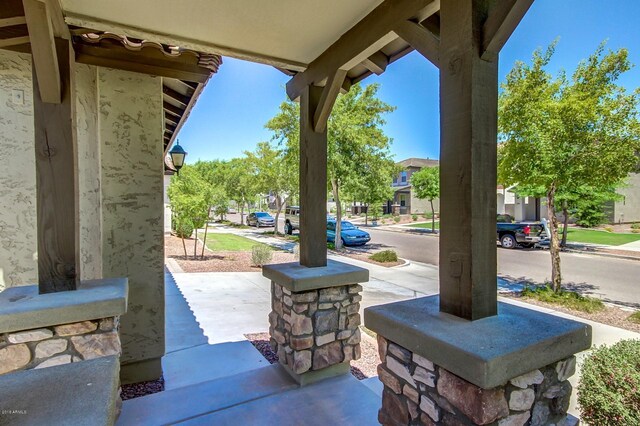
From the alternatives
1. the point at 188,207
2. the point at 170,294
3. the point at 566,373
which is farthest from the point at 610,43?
the point at 188,207

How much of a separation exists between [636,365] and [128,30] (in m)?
4.80

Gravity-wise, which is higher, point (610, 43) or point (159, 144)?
point (610, 43)

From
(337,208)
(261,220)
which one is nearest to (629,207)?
(337,208)

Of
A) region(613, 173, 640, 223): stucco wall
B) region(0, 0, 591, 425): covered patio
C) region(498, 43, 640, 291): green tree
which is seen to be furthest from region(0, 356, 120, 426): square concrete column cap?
region(613, 173, 640, 223): stucco wall

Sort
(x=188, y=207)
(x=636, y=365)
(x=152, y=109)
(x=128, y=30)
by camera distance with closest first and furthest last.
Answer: (x=636, y=365)
(x=128, y=30)
(x=152, y=109)
(x=188, y=207)

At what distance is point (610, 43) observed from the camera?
6.70 metres

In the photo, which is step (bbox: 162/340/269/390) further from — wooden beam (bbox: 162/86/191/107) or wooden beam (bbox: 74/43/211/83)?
wooden beam (bbox: 162/86/191/107)

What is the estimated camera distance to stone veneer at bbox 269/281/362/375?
306cm

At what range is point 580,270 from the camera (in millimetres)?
10211

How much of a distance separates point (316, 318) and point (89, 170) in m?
2.60

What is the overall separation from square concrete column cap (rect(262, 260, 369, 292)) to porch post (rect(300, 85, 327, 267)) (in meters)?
0.15

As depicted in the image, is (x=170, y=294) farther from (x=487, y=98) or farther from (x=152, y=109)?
(x=487, y=98)

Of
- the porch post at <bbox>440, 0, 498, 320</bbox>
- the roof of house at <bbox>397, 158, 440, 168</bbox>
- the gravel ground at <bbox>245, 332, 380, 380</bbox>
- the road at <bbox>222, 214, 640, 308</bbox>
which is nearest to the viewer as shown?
the porch post at <bbox>440, 0, 498, 320</bbox>

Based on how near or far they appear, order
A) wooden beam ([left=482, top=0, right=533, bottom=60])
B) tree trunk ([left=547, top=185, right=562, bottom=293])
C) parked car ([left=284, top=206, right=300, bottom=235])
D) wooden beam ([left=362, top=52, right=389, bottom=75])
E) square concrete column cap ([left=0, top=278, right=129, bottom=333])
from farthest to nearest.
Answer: parked car ([left=284, top=206, right=300, bottom=235]) → tree trunk ([left=547, top=185, right=562, bottom=293]) → wooden beam ([left=362, top=52, right=389, bottom=75]) → square concrete column cap ([left=0, top=278, right=129, bottom=333]) → wooden beam ([left=482, top=0, right=533, bottom=60])
